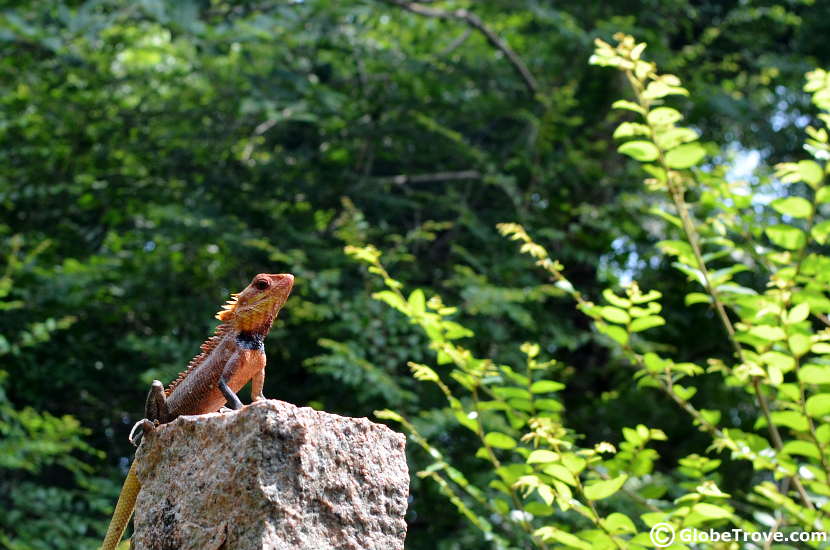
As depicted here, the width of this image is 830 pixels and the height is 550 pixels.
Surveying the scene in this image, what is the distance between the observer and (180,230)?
7.11 m

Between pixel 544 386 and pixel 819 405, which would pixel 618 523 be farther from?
pixel 819 405

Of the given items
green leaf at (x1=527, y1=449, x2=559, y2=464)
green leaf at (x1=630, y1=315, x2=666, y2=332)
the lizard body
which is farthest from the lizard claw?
green leaf at (x1=630, y1=315, x2=666, y2=332)

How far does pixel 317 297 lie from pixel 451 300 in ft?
3.71

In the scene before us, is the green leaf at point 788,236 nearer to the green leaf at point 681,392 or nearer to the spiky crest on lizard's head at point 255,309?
the green leaf at point 681,392

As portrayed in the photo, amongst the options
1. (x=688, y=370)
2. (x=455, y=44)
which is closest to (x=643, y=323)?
(x=688, y=370)

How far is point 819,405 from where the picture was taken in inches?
124

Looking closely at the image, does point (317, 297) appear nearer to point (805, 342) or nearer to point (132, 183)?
point (132, 183)

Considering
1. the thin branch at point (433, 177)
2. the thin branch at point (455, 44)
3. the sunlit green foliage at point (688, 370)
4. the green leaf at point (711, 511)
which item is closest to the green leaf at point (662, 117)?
the sunlit green foliage at point (688, 370)

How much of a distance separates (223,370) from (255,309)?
208mm

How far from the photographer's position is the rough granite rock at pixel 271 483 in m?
2.14

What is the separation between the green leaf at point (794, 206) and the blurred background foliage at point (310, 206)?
3319mm

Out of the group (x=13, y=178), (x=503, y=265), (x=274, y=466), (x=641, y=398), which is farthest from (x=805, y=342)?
(x=13, y=178)
